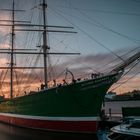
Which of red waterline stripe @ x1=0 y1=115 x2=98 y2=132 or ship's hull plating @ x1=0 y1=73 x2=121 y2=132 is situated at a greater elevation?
ship's hull plating @ x1=0 y1=73 x2=121 y2=132

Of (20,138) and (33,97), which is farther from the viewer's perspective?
(33,97)

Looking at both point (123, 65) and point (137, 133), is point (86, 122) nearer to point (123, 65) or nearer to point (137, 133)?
point (123, 65)

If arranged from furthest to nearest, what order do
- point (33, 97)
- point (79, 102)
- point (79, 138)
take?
point (33, 97) < point (79, 102) < point (79, 138)

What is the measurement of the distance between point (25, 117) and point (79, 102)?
30.3 feet

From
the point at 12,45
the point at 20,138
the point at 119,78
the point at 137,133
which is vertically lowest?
the point at 20,138

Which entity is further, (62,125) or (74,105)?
(62,125)

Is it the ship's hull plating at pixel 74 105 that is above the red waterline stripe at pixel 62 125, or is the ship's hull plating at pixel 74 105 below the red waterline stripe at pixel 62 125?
above

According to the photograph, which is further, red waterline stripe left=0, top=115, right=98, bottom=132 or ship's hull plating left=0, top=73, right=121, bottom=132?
ship's hull plating left=0, top=73, right=121, bottom=132

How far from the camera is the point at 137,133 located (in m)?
10.7

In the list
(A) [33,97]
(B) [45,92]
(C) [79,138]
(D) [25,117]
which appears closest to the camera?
(C) [79,138]

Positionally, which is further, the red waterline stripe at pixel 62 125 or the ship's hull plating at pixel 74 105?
the ship's hull plating at pixel 74 105

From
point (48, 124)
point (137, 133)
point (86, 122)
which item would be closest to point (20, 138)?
point (48, 124)

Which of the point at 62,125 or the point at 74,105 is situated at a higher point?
the point at 74,105

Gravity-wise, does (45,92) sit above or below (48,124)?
above
